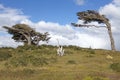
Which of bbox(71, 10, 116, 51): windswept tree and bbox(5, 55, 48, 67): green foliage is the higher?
bbox(71, 10, 116, 51): windswept tree

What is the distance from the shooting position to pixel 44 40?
65312 millimetres

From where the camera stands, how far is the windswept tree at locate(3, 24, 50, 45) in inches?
2516

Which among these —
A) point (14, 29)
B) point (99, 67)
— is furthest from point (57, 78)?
point (14, 29)

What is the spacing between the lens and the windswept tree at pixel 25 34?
63906mm

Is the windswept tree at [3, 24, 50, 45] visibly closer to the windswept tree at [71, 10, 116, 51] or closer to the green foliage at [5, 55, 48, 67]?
the windswept tree at [71, 10, 116, 51]

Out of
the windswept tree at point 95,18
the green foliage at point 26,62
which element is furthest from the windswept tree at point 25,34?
the green foliage at point 26,62

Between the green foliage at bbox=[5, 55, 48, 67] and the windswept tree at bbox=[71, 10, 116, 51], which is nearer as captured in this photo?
the green foliage at bbox=[5, 55, 48, 67]

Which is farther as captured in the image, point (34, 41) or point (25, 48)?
point (34, 41)

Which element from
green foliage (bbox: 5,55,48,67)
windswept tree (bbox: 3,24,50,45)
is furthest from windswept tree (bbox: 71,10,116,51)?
green foliage (bbox: 5,55,48,67)

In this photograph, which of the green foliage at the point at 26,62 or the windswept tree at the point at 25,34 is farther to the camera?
the windswept tree at the point at 25,34

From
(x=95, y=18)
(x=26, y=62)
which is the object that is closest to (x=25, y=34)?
(x=95, y=18)

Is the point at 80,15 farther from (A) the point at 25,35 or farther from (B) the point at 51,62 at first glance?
(B) the point at 51,62

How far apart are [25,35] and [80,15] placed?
11.0 m

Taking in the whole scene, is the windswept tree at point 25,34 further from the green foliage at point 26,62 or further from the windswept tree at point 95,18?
the green foliage at point 26,62
